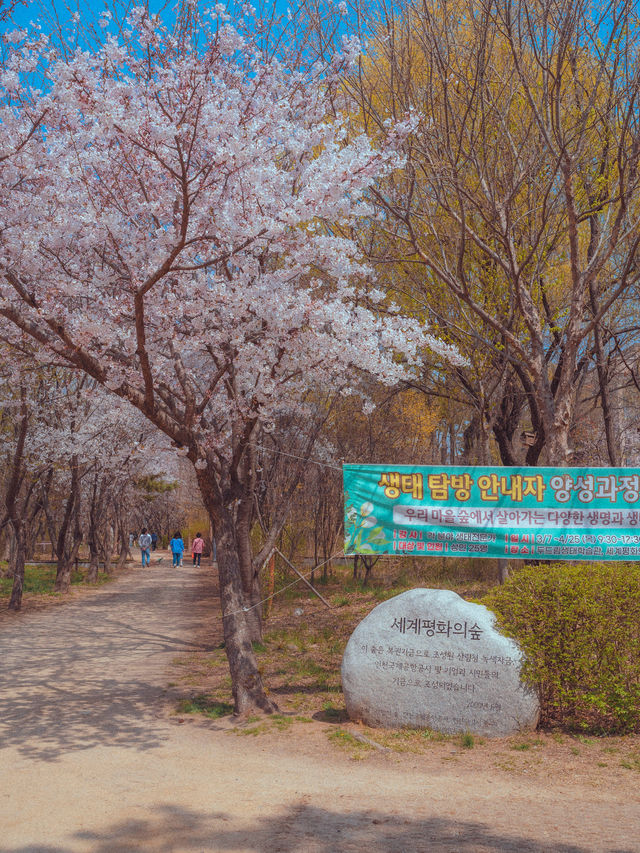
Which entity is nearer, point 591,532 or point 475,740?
point 475,740

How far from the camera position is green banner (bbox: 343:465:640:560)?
25.0ft

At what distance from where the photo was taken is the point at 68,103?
22.5 feet

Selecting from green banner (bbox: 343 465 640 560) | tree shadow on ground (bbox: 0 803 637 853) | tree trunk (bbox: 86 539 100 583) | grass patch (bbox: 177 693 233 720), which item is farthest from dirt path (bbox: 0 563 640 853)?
tree trunk (bbox: 86 539 100 583)

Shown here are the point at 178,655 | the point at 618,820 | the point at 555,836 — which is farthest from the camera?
the point at 178,655

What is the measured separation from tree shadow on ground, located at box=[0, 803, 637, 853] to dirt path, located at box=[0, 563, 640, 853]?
0.01 metres

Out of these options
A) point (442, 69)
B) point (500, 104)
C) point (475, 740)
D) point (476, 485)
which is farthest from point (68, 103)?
point (475, 740)

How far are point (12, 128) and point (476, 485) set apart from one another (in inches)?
233

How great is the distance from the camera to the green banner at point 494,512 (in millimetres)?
7625

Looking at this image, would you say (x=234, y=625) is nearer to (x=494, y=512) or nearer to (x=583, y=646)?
(x=494, y=512)

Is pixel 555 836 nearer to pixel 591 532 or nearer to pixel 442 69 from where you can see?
pixel 591 532

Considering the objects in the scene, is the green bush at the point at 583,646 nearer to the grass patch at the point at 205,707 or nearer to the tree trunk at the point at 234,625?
the tree trunk at the point at 234,625

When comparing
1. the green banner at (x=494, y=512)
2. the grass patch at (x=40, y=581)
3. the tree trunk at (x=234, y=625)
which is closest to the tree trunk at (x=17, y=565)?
the grass patch at (x=40, y=581)

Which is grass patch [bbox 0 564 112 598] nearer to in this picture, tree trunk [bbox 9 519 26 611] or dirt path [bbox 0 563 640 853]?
tree trunk [bbox 9 519 26 611]

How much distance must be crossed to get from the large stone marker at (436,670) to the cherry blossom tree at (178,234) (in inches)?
51.5
